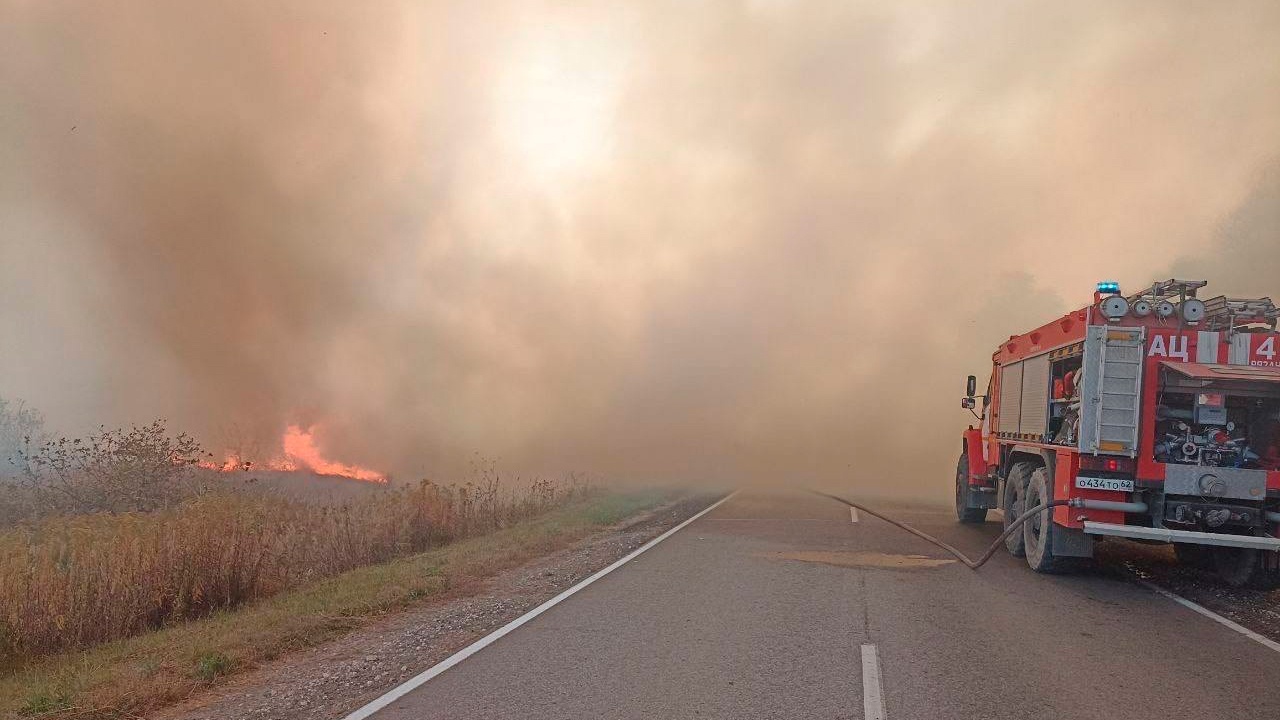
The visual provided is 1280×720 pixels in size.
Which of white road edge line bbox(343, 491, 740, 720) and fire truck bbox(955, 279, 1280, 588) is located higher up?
fire truck bbox(955, 279, 1280, 588)

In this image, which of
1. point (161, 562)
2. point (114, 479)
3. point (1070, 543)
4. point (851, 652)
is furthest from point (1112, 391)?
point (114, 479)

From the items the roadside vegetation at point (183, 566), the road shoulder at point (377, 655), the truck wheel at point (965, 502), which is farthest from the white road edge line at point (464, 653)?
the truck wheel at point (965, 502)

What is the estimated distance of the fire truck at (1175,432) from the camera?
9.66m

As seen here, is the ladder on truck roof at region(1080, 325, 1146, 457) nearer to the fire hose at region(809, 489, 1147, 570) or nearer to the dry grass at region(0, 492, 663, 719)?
the fire hose at region(809, 489, 1147, 570)

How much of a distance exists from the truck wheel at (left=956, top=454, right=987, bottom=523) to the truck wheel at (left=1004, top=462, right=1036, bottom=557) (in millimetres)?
3076

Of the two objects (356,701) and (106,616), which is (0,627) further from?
(356,701)

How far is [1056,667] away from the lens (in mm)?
6367

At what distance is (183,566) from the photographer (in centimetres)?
908

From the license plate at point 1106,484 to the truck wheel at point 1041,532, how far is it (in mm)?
840

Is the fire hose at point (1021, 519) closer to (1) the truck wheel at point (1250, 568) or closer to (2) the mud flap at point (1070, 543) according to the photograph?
(2) the mud flap at point (1070, 543)

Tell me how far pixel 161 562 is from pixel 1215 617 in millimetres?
10750

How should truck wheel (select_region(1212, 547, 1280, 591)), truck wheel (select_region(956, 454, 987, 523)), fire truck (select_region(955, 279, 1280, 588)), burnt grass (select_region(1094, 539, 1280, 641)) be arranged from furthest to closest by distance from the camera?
truck wheel (select_region(956, 454, 987, 523)) → truck wheel (select_region(1212, 547, 1280, 591)) → fire truck (select_region(955, 279, 1280, 588)) → burnt grass (select_region(1094, 539, 1280, 641))

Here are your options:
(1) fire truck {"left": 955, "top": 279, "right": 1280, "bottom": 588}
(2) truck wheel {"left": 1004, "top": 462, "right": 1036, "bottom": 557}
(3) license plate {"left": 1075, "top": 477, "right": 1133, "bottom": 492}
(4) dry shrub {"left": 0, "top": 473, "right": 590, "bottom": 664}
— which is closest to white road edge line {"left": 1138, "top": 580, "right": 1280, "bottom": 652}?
(1) fire truck {"left": 955, "top": 279, "right": 1280, "bottom": 588}

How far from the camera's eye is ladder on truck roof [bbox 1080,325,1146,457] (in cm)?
992
